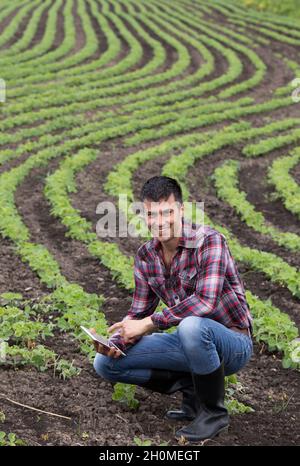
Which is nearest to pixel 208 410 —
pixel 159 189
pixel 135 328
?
pixel 135 328

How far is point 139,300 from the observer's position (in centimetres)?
589

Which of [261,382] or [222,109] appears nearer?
[261,382]

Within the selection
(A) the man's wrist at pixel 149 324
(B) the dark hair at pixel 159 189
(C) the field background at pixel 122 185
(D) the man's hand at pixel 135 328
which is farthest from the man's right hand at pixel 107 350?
(B) the dark hair at pixel 159 189

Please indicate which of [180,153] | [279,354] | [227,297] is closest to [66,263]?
[279,354]

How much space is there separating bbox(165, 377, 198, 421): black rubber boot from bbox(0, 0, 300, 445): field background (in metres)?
0.08

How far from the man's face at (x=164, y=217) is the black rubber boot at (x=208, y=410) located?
108 cm

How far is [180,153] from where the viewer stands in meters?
17.0

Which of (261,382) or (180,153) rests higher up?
(180,153)

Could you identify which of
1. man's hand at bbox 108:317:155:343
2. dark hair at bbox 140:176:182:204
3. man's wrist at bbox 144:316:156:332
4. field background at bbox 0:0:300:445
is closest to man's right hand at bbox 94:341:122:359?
man's hand at bbox 108:317:155:343

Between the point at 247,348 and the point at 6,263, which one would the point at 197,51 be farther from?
the point at 247,348

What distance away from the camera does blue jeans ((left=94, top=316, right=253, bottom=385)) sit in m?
5.30

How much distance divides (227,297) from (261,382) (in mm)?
1547

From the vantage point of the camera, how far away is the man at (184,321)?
5.38 metres

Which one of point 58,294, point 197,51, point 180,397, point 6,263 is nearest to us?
point 180,397
